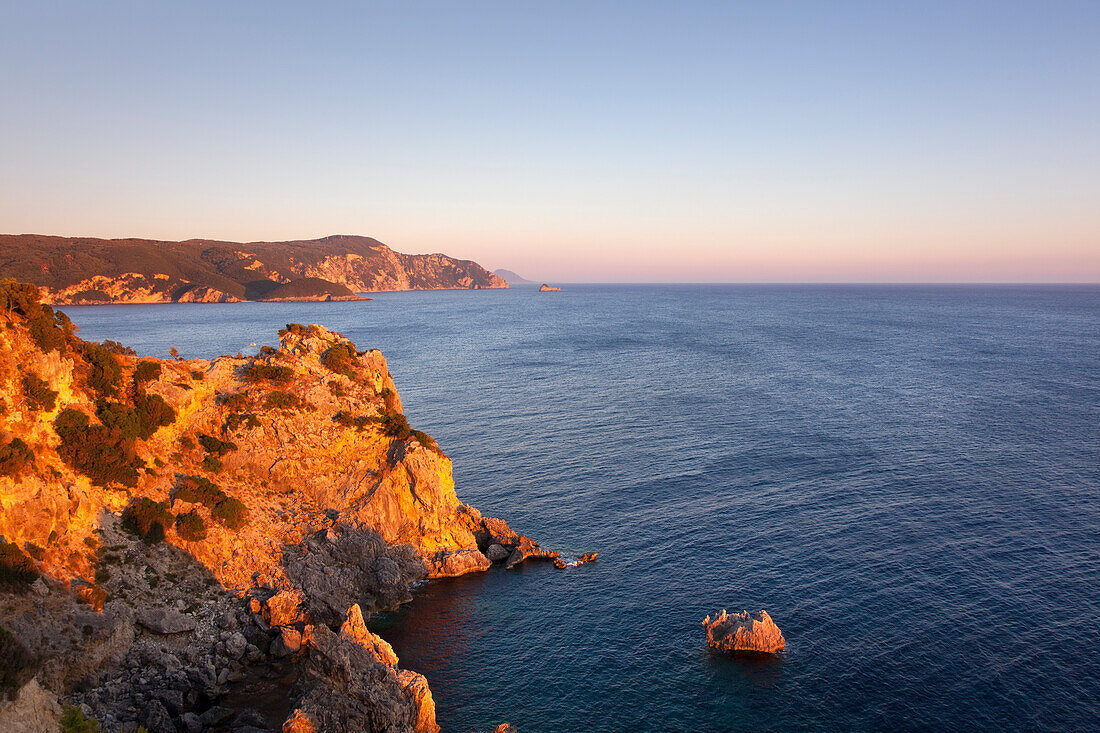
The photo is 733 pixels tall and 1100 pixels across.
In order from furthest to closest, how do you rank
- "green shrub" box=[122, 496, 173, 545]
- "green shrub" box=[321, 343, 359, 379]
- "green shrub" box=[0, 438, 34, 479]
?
"green shrub" box=[321, 343, 359, 379] → "green shrub" box=[122, 496, 173, 545] → "green shrub" box=[0, 438, 34, 479]

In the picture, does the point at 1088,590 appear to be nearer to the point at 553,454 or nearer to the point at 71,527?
the point at 553,454

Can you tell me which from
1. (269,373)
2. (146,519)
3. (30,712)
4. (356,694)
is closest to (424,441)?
(269,373)

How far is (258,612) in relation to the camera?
4609 cm

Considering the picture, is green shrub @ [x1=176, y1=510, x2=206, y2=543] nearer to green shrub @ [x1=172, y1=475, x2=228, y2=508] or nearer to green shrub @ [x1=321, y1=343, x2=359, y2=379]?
green shrub @ [x1=172, y1=475, x2=228, y2=508]

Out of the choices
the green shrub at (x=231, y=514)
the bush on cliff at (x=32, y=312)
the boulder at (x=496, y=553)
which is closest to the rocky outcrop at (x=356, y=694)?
the green shrub at (x=231, y=514)

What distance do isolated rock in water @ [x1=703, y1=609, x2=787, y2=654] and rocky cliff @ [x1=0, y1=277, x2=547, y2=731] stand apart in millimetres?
20163

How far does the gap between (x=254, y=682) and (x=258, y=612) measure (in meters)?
7.10

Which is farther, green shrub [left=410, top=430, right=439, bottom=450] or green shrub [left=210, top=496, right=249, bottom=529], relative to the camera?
green shrub [left=410, top=430, right=439, bottom=450]

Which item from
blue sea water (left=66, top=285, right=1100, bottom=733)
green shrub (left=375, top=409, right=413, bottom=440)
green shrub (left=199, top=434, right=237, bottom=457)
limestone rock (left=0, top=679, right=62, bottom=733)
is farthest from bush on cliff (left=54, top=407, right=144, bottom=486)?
blue sea water (left=66, top=285, right=1100, bottom=733)

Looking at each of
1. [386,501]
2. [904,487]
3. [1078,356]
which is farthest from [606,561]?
[1078,356]


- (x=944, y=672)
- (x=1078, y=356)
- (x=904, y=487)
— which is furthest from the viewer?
(x=1078, y=356)

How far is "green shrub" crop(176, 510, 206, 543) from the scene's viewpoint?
48.2 meters

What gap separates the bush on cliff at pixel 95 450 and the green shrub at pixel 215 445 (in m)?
6.60

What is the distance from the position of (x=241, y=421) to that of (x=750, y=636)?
4938 centimetres
